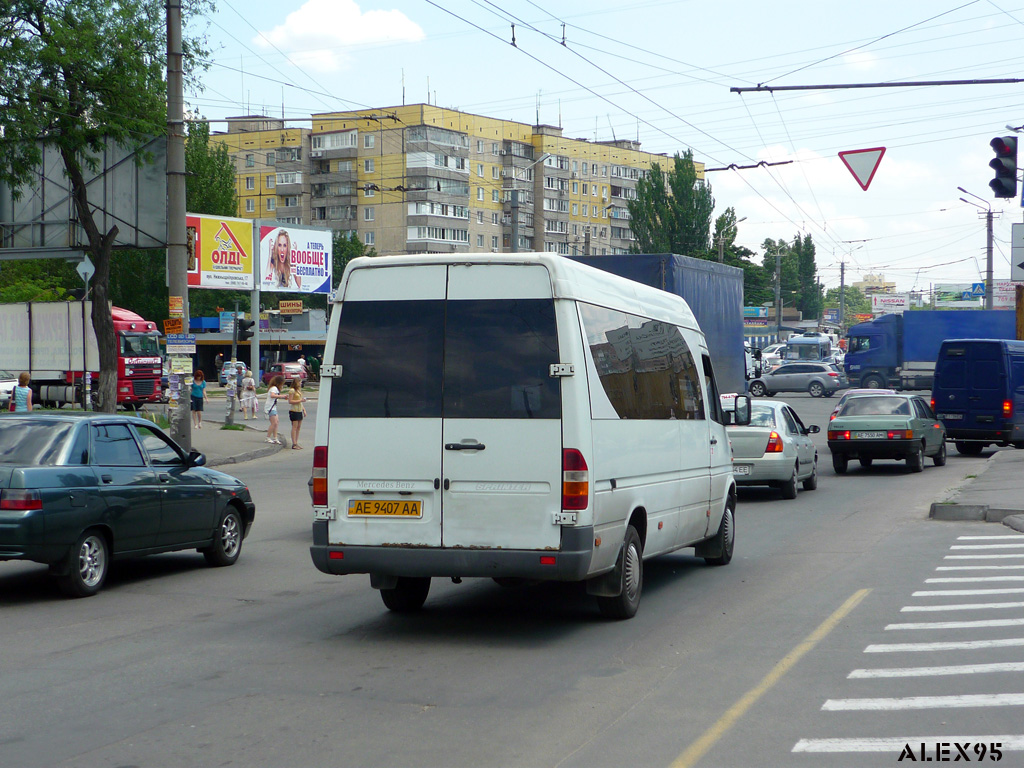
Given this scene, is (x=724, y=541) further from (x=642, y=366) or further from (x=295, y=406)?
(x=295, y=406)

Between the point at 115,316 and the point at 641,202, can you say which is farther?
the point at 641,202

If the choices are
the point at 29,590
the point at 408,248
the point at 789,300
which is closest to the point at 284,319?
the point at 408,248

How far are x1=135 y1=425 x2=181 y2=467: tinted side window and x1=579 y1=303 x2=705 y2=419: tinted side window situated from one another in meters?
4.78

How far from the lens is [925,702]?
608 centimetres

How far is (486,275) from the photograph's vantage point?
7965mm

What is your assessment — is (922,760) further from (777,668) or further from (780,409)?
(780,409)

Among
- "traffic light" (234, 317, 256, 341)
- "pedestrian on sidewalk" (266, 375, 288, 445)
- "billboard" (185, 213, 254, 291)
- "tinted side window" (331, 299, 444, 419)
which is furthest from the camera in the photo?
"billboard" (185, 213, 254, 291)

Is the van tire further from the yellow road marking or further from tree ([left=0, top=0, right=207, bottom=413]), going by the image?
tree ([left=0, top=0, right=207, bottom=413])

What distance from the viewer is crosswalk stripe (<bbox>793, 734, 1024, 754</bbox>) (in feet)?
17.3

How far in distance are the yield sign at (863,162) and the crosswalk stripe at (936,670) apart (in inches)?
558

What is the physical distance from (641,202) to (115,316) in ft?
134

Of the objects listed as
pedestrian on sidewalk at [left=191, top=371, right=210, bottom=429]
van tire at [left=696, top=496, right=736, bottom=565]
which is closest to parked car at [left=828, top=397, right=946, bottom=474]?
van tire at [left=696, top=496, right=736, bottom=565]

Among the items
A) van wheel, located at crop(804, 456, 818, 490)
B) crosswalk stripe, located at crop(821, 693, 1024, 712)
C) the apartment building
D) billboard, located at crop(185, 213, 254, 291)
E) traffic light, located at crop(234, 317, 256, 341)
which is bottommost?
van wheel, located at crop(804, 456, 818, 490)

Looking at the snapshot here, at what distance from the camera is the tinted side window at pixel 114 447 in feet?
33.1
